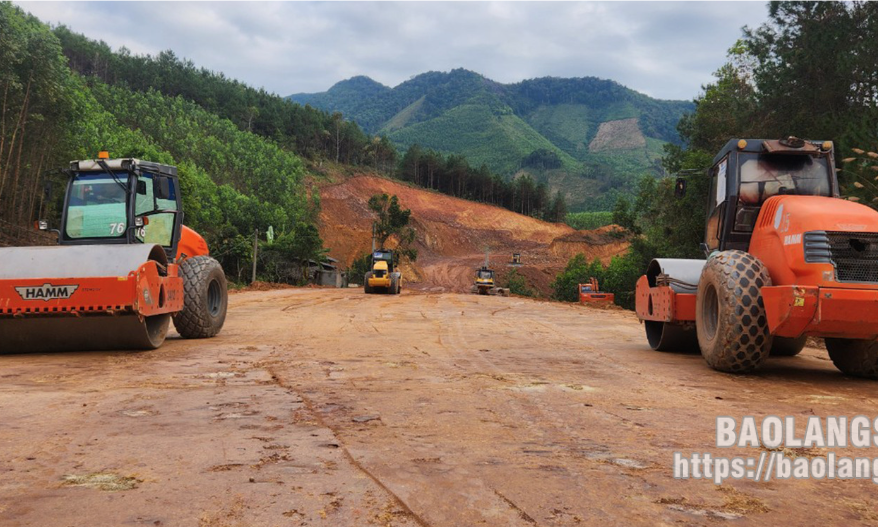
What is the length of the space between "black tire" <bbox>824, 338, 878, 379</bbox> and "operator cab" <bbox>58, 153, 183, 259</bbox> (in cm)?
968

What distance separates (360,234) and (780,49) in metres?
53.8

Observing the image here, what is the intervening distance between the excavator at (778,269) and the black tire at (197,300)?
7.03 metres

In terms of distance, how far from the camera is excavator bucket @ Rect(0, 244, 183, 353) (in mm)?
7680

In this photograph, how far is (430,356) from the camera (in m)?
8.41

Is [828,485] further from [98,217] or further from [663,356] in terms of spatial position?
[98,217]

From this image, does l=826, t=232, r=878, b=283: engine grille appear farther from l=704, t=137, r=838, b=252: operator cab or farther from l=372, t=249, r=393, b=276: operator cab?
l=372, t=249, r=393, b=276: operator cab

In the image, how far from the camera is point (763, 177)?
27.2 ft

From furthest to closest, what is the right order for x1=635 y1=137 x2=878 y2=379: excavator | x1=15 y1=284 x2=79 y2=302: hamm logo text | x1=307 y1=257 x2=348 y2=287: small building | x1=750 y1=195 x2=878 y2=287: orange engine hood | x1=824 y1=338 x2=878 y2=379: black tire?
x1=307 y1=257 x2=348 y2=287: small building → x1=15 y1=284 x2=79 y2=302: hamm logo text → x1=824 y1=338 x2=878 y2=379: black tire → x1=750 y1=195 x2=878 y2=287: orange engine hood → x1=635 y1=137 x2=878 y2=379: excavator

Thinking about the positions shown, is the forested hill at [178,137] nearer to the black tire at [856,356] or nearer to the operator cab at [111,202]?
the operator cab at [111,202]

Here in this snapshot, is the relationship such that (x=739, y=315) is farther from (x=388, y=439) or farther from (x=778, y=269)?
(x=388, y=439)

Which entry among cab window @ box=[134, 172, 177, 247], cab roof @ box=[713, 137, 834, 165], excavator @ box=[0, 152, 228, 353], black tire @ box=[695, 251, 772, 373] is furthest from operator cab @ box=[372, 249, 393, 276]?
black tire @ box=[695, 251, 772, 373]

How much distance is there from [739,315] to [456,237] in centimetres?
8342

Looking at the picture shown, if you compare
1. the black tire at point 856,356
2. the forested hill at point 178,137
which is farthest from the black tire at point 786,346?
the forested hill at point 178,137

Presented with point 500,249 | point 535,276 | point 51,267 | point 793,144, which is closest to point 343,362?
point 51,267
